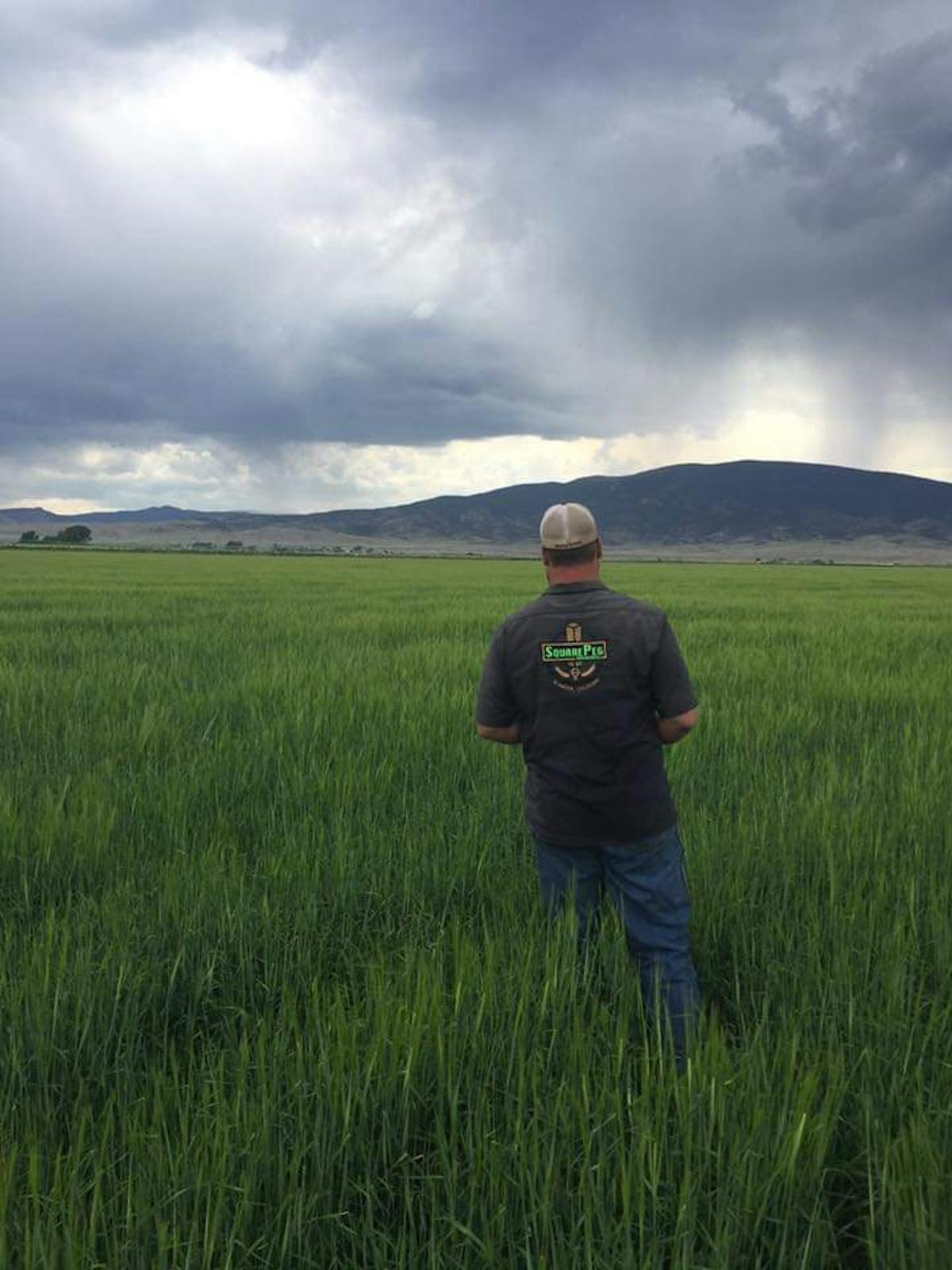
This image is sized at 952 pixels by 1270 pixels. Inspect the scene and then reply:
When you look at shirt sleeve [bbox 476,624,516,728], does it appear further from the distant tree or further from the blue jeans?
the distant tree

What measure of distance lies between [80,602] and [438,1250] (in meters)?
17.4

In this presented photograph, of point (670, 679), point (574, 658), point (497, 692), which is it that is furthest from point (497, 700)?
point (670, 679)

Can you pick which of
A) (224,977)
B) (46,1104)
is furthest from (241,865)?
(46,1104)

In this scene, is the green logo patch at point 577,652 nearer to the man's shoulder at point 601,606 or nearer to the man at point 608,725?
the man at point 608,725

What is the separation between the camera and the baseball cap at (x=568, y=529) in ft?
7.95

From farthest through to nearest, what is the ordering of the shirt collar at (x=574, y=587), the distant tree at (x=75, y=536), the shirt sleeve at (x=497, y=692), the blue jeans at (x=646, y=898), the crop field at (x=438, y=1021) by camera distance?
the distant tree at (x=75, y=536)
the shirt sleeve at (x=497, y=692)
the shirt collar at (x=574, y=587)
the blue jeans at (x=646, y=898)
the crop field at (x=438, y=1021)

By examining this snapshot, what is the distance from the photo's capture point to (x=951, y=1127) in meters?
1.74

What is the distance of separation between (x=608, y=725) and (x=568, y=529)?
2.06 ft

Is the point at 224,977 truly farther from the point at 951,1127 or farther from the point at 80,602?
the point at 80,602

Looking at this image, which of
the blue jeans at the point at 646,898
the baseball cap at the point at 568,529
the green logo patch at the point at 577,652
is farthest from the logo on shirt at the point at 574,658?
the blue jeans at the point at 646,898

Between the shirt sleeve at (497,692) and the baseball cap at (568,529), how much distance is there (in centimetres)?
33

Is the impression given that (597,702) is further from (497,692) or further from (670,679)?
(497,692)

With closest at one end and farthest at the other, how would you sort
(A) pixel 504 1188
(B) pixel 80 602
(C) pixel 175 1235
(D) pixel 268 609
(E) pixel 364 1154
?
(C) pixel 175 1235 → (A) pixel 504 1188 → (E) pixel 364 1154 → (D) pixel 268 609 → (B) pixel 80 602

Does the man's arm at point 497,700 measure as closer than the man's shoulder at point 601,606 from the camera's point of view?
No
